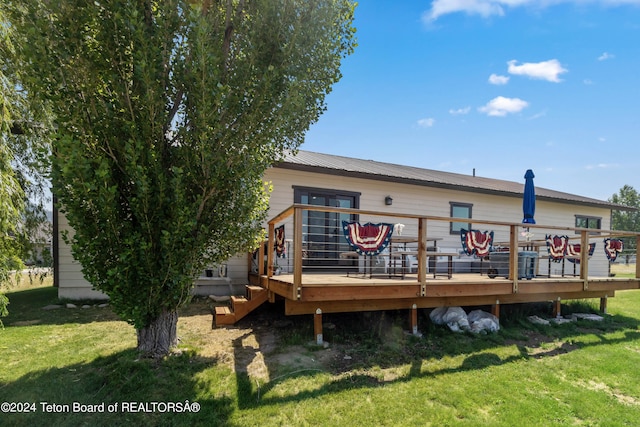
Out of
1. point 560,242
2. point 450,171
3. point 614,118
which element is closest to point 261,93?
point 560,242

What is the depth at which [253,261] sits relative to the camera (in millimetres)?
7871

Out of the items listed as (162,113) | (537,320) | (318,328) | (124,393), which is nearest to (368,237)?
(318,328)

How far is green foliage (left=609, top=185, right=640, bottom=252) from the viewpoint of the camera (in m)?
38.1

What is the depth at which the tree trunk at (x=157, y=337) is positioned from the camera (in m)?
4.11

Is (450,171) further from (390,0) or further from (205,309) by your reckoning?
(205,309)

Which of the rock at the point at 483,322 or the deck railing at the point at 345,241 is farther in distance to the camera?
the rock at the point at 483,322

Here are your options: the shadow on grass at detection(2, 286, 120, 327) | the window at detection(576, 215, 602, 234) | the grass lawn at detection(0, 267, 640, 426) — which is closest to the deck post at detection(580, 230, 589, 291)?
the grass lawn at detection(0, 267, 640, 426)

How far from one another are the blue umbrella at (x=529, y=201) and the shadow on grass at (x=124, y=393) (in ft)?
21.6

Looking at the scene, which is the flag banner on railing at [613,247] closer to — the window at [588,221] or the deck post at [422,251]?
the deck post at [422,251]

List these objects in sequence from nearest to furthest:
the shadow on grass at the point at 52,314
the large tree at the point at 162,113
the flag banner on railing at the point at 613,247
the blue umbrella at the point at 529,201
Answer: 1. the large tree at the point at 162,113
2. the shadow on grass at the point at 52,314
3. the blue umbrella at the point at 529,201
4. the flag banner on railing at the point at 613,247

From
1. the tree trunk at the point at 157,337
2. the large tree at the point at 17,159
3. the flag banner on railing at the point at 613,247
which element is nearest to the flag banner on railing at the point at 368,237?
the tree trunk at the point at 157,337

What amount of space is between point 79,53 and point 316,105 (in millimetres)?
2661

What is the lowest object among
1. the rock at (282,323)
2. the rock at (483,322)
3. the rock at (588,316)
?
the rock at (588,316)

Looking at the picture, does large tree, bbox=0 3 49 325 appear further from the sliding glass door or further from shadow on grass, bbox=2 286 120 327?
the sliding glass door
